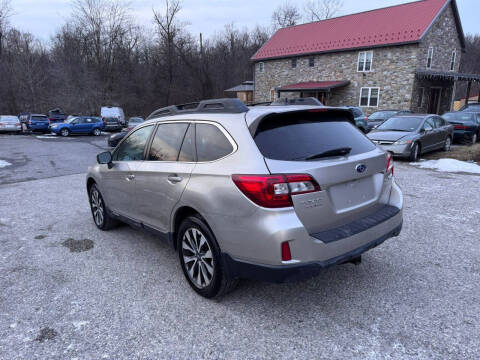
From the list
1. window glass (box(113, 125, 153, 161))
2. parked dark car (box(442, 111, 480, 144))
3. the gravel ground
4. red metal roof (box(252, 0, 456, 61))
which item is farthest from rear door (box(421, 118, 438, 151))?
red metal roof (box(252, 0, 456, 61))

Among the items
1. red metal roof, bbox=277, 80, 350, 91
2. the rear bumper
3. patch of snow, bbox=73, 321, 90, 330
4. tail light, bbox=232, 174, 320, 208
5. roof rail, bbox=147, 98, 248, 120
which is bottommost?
patch of snow, bbox=73, 321, 90, 330

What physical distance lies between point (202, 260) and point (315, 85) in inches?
1169

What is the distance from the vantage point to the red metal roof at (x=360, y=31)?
84.7ft

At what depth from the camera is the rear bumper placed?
250cm

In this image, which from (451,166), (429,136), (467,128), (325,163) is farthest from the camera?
(467,128)

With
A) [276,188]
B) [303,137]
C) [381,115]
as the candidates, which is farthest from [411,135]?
[276,188]

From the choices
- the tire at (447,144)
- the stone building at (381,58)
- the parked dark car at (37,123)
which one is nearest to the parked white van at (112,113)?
the parked dark car at (37,123)

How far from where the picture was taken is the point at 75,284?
3504 millimetres

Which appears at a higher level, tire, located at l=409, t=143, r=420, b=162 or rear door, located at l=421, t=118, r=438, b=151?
rear door, located at l=421, t=118, r=438, b=151

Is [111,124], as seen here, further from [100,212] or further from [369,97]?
[100,212]

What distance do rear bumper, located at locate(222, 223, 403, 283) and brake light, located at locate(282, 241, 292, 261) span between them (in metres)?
0.06

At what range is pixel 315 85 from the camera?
30.3 metres

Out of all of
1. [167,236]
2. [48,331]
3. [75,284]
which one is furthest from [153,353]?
[75,284]

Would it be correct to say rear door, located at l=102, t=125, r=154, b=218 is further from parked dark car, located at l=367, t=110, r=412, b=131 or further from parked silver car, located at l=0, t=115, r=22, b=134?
parked silver car, located at l=0, t=115, r=22, b=134
